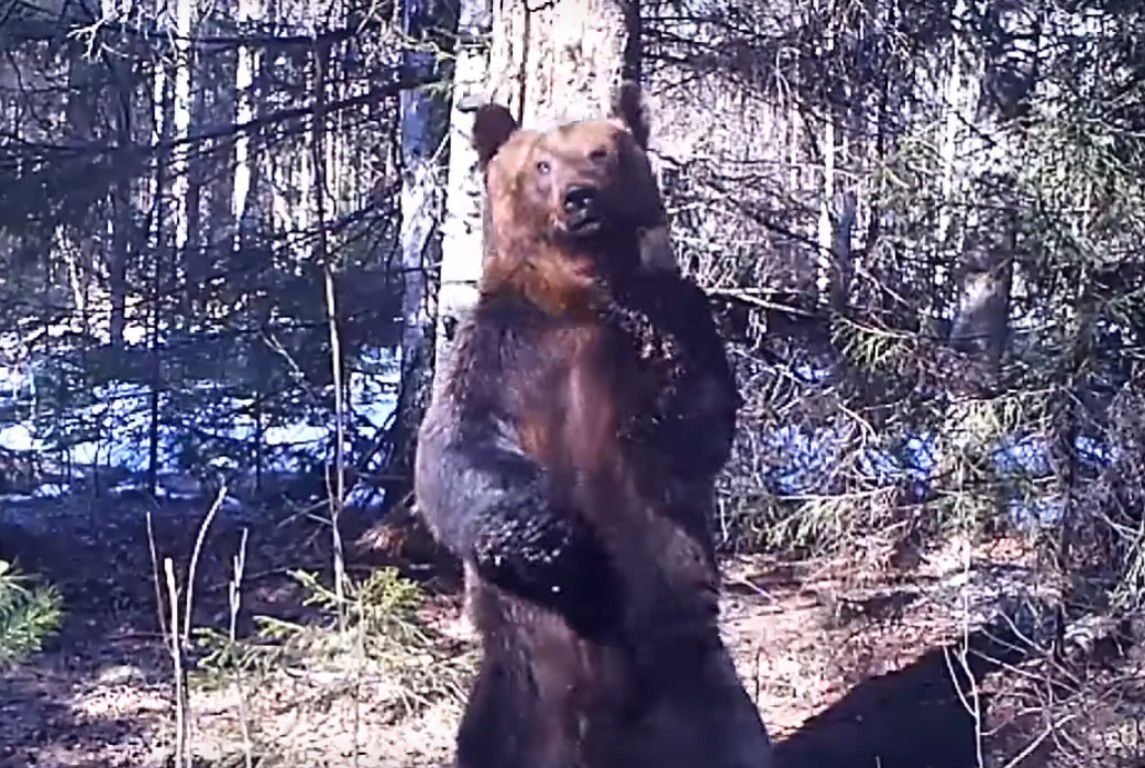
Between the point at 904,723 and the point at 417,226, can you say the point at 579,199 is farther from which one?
the point at 417,226

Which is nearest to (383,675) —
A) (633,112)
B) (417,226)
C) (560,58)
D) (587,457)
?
(560,58)

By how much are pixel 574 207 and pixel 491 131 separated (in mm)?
410

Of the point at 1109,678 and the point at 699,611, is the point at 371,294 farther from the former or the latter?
the point at 699,611

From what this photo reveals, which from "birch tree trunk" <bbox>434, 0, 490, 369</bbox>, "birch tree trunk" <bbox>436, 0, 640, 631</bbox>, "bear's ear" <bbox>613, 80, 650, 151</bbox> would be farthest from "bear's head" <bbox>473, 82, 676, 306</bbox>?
"birch tree trunk" <bbox>434, 0, 490, 369</bbox>

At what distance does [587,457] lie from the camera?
403 cm

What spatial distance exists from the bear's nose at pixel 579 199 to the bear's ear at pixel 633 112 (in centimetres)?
47

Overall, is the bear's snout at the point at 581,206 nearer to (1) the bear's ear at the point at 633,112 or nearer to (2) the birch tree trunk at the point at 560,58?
(1) the bear's ear at the point at 633,112

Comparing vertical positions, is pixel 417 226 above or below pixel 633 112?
below

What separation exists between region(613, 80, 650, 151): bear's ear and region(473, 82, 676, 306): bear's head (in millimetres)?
226

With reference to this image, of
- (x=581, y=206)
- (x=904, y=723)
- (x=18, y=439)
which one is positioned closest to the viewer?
(x=581, y=206)

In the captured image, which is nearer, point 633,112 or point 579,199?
point 579,199

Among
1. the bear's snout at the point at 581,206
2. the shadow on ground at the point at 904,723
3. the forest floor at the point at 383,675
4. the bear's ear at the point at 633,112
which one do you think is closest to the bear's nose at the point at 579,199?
the bear's snout at the point at 581,206

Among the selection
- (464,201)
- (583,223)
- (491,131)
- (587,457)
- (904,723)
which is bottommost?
(904,723)

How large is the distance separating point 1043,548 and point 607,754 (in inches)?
152
